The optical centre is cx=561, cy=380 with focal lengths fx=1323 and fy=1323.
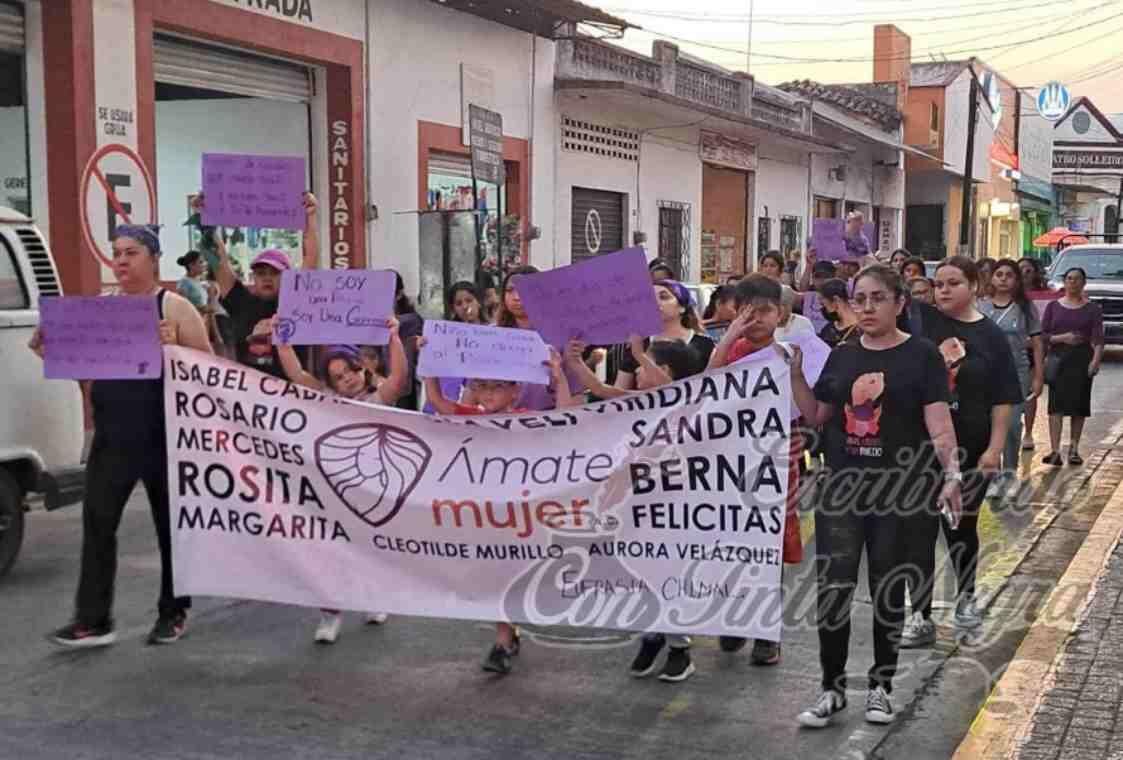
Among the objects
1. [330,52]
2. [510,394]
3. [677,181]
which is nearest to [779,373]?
[510,394]

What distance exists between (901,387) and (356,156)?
1129cm

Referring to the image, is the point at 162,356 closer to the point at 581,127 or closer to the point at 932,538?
the point at 932,538

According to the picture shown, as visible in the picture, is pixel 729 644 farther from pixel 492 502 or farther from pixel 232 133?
pixel 232 133

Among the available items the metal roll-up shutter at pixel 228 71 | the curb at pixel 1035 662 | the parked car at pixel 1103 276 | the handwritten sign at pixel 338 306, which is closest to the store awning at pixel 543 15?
the metal roll-up shutter at pixel 228 71

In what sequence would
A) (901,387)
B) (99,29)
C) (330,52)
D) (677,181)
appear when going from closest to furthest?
1. (901,387)
2. (99,29)
3. (330,52)
4. (677,181)

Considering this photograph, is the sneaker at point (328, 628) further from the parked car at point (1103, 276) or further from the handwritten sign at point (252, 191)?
the parked car at point (1103, 276)

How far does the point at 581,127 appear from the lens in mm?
20562

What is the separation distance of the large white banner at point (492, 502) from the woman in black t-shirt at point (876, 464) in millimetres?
203

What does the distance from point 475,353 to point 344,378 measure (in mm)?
903

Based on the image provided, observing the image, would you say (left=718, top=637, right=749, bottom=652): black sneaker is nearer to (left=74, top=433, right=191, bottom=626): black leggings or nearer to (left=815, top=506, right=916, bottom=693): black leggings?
(left=815, top=506, right=916, bottom=693): black leggings

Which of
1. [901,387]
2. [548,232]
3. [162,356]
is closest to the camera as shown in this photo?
[901,387]

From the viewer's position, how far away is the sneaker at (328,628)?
239 inches

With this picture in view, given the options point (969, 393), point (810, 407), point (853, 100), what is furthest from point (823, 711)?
point (853, 100)

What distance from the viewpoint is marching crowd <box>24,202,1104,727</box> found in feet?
16.3
